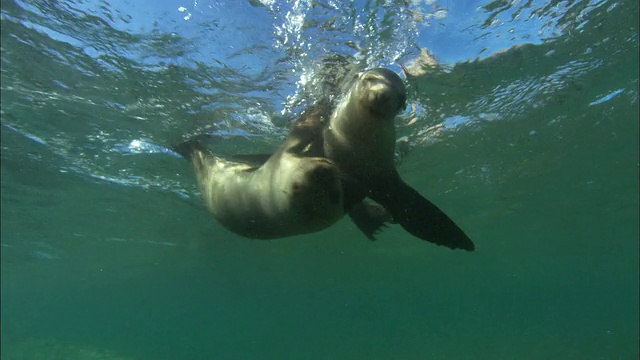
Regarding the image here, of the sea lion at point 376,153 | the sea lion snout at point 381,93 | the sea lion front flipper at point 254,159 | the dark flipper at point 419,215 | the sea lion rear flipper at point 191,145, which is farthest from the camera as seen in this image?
the sea lion rear flipper at point 191,145

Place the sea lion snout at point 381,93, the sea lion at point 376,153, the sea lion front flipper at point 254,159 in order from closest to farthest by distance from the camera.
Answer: the sea lion snout at point 381,93
the sea lion at point 376,153
the sea lion front flipper at point 254,159

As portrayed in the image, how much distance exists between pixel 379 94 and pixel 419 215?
1509 millimetres

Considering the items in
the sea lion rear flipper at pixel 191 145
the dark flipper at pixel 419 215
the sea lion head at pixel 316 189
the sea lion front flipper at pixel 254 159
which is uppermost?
the sea lion rear flipper at pixel 191 145

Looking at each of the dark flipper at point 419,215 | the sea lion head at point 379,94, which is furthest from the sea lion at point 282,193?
the dark flipper at point 419,215

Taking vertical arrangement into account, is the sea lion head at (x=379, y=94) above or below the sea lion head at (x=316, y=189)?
above

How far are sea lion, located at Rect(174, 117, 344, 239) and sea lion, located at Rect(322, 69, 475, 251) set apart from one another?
375 mm

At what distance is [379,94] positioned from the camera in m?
3.40

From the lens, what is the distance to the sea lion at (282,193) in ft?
10.00

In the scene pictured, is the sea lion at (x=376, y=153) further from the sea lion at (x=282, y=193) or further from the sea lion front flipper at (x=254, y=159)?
the sea lion front flipper at (x=254, y=159)

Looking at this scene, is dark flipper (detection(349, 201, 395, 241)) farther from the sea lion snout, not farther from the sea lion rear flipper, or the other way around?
the sea lion rear flipper

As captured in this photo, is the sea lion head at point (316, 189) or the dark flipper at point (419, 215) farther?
the dark flipper at point (419, 215)

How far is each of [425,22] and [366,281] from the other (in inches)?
2481

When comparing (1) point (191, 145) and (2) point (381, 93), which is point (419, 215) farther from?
(1) point (191, 145)

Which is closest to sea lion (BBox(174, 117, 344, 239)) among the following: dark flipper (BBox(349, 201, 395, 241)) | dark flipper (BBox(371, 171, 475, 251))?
dark flipper (BBox(371, 171, 475, 251))
